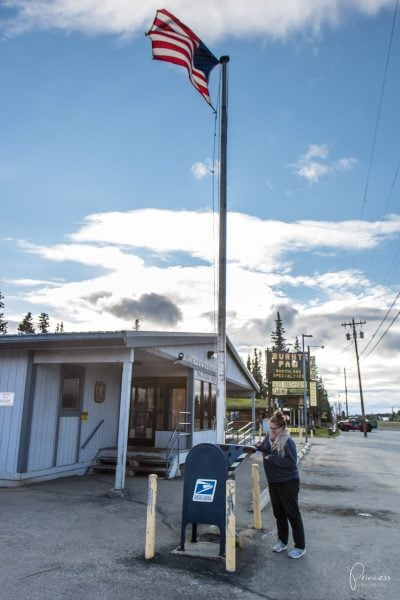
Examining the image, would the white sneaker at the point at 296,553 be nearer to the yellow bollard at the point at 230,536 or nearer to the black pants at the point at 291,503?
the black pants at the point at 291,503

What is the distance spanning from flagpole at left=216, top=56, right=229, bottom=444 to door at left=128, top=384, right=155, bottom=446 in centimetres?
833

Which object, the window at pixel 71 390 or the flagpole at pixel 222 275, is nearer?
the flagpole at pixel 222 275

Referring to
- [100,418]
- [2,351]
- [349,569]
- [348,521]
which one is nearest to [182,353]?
[100,418]

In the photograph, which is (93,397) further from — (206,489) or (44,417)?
(206,489)

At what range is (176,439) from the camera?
47.4 ft

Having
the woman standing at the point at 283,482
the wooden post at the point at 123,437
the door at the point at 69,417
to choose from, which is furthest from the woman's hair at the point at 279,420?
the door at the point at 69,417

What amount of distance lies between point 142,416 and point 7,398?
6.15 m

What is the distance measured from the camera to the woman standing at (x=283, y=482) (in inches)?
230

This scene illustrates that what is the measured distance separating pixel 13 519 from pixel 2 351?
4.94 m

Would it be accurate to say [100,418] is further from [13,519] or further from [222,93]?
[222,93]

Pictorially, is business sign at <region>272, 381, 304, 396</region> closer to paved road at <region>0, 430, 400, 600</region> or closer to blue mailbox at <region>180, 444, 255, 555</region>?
paved road at <region>0, 430, 400, 600</region>

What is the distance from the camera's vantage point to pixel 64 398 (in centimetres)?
1225

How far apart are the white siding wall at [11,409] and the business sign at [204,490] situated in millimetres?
6228

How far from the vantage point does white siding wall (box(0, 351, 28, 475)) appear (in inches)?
415
